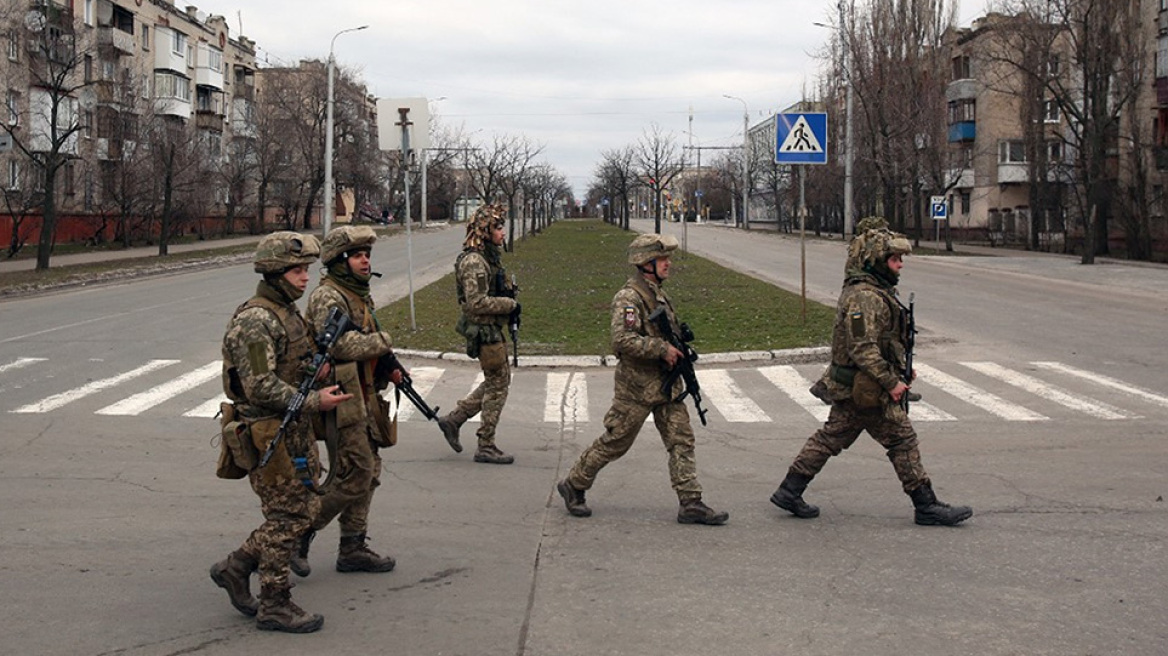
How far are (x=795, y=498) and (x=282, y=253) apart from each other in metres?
3.59

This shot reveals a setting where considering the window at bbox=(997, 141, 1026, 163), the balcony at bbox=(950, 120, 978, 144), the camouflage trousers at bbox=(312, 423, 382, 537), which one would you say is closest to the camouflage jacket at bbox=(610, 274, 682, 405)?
the camouflage trousers at bbox=(312, 423, 382, 537)

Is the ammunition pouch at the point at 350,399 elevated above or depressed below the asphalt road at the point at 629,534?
above

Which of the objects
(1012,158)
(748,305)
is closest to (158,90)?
(1012,158)

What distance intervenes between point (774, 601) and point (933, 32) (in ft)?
175

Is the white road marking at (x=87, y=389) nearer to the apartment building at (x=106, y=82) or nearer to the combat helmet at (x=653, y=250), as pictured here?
the combat helmet at (x=653, y=250)

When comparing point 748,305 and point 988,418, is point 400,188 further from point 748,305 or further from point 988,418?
point 988,418

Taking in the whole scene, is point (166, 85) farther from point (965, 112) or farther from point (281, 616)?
point (281, 616)

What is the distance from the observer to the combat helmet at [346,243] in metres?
6.01

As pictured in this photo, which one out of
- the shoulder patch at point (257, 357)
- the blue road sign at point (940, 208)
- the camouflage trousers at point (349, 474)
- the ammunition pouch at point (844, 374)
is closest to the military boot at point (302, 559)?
the camouflage trousers at point (349, 474)

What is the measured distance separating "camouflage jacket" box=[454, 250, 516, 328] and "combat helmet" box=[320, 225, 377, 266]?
268 cm

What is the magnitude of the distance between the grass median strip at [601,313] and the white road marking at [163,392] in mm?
2907

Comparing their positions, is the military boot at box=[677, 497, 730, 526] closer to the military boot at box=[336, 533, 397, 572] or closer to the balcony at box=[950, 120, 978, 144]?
the military boot at box=[336, 533, 397, 572]

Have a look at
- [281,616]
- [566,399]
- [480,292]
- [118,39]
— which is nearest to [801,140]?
[566,399]

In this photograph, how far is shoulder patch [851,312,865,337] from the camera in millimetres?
6910
